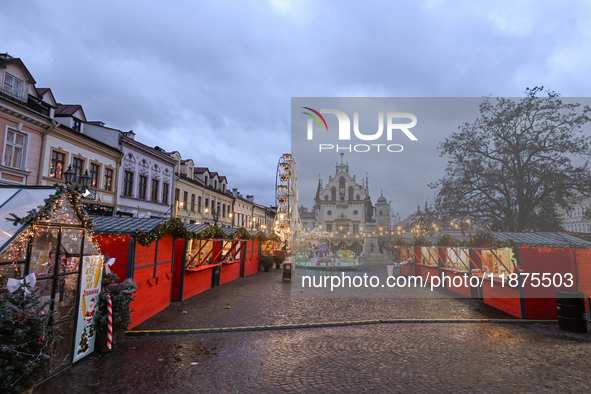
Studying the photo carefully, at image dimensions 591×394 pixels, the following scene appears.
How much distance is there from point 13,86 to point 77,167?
18.9 feet

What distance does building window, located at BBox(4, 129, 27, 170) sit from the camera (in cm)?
1656

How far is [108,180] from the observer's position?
24.6 m

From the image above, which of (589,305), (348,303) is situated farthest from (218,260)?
(589,305)

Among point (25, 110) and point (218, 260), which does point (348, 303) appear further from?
point (25, 110)

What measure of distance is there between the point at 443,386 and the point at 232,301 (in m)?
9.53

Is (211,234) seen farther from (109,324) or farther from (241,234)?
(109,324)

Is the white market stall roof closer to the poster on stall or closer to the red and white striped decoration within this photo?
the poster on stall

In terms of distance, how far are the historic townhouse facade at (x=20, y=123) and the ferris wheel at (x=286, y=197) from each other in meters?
19.0

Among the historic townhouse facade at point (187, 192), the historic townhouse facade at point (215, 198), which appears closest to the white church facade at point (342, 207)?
the historic townhouse facade at point (215, 198)

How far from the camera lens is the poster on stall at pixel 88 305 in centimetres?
696

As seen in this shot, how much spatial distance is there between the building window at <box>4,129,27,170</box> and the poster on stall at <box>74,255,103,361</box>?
43.8 ft

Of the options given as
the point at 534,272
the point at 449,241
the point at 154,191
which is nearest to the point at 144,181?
the point at 154,191

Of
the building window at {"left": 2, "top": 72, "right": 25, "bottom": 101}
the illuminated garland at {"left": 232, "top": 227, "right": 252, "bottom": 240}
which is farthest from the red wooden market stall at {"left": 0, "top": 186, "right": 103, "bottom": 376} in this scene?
the building window at {"left": 2, "top": 72, "right": 25, "bottom": 101}

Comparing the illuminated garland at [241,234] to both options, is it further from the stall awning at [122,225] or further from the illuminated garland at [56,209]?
the illuminated garland at [56,209]
